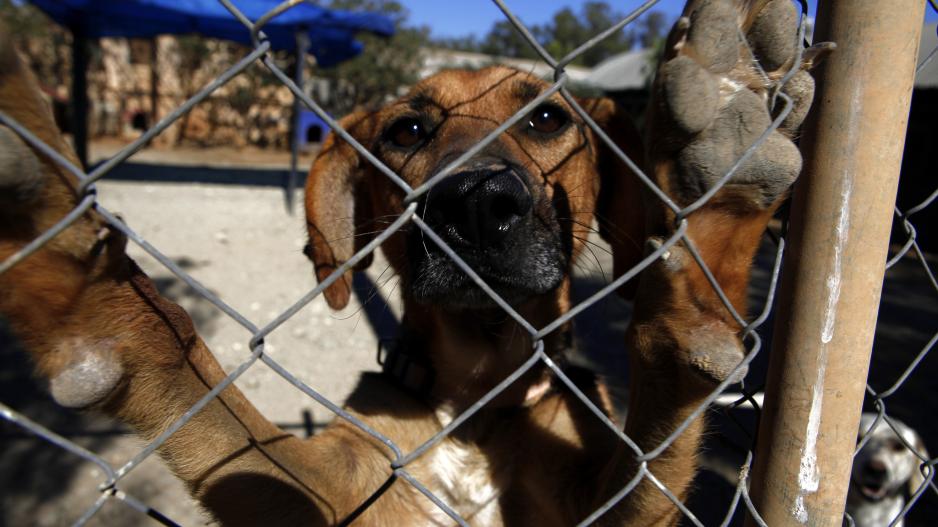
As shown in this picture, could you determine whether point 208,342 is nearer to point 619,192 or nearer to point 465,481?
point 465,481

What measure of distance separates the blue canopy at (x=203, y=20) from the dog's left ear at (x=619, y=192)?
6.41m

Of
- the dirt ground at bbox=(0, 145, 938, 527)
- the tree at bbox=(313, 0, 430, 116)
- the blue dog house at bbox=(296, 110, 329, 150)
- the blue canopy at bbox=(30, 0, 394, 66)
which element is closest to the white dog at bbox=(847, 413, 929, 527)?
the dirt ground at bbox=(0, 145, 938, 527)

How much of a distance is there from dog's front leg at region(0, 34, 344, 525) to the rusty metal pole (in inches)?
44.5

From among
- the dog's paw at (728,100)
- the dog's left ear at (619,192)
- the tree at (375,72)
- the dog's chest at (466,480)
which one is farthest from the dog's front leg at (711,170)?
the tree at (375,72)

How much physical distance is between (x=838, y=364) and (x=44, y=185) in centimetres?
133

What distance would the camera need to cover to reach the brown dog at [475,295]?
98 cm

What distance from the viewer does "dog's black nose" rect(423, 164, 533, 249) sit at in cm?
138

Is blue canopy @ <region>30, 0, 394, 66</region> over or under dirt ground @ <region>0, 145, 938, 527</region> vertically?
over

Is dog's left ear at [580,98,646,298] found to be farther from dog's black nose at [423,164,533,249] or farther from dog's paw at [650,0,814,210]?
dog's paw at [650,0,814,210]

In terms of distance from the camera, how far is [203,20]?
29.7ft

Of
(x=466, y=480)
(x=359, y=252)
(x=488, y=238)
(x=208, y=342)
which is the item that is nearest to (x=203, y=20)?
(x=208, y=342)

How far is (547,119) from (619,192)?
1.39 ft

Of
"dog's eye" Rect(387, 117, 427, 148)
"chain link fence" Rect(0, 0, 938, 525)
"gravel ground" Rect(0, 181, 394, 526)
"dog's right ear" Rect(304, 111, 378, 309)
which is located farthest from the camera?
"gravel ground" Rect(0, 181, 394, 526)

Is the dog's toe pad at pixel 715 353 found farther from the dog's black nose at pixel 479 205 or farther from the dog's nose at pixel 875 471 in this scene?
the dog's nose at pixel 875 471
